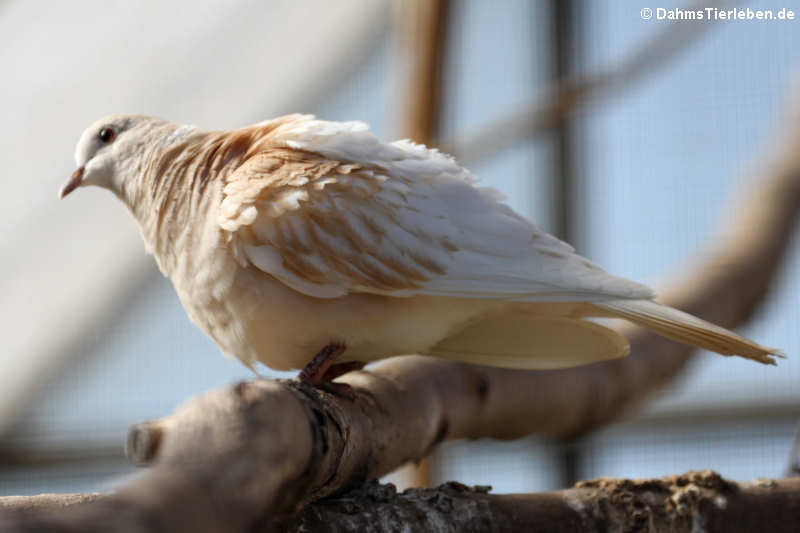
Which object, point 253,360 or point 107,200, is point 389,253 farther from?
point 107,200

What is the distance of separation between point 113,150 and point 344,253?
31 cm

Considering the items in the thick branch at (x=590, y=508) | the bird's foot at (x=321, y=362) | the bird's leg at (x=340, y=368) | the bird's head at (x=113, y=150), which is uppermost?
the bird's head at (x=113, y=150)

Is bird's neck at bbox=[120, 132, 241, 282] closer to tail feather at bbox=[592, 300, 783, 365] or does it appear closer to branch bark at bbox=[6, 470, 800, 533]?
branch bark at bbox=[6, 470, 800, 533]

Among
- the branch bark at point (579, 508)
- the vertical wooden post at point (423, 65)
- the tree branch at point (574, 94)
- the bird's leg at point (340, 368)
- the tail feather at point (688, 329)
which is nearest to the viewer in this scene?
the branch bark at point (579, 508)

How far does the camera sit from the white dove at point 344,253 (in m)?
0.79

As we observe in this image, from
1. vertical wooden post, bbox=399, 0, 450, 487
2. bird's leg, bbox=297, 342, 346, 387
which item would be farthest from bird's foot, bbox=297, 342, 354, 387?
vertical wooden post, bbox=399, 0, 450, 487

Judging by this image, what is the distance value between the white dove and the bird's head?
2 cm

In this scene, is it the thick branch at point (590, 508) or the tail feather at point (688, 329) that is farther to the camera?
Answer: the tail feather at point (688, 329)

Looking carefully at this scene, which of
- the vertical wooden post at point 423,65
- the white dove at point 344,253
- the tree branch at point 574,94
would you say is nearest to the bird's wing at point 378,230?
the white dove at point 344,253

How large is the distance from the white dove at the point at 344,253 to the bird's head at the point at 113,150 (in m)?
0.02

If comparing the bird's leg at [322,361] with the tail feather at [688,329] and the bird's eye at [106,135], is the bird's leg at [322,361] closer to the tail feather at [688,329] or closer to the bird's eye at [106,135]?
the tail feather at [688,329]

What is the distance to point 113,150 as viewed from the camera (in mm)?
944

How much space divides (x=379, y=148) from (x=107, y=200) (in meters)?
0.94

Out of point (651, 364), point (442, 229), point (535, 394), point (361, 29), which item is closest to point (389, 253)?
A: point (442, 229)
